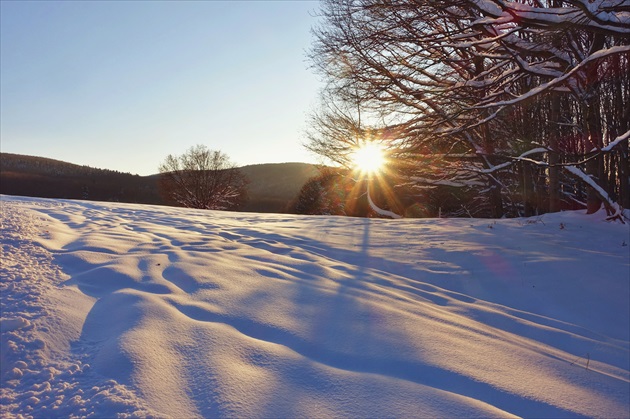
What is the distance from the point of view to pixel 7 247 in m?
3.90

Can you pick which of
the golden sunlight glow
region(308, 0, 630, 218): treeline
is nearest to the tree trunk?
region(308, 0, 630, 218): treeline

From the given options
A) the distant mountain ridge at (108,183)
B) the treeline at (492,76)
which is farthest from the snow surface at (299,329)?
the distant mountain ridge at (108,183)

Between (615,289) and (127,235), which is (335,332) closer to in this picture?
(615,289)

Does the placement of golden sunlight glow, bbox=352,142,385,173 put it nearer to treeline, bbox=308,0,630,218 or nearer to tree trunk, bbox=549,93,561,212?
treeline, bbox=308,0,630,218

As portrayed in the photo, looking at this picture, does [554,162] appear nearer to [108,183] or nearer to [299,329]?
[299,329]

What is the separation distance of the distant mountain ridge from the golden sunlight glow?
19.1 meters

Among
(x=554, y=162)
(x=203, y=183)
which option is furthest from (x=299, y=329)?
(x=203, y=183)

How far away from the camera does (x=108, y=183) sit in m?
58.8

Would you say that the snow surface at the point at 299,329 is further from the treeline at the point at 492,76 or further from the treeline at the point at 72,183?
the treeline at the point at 72,183

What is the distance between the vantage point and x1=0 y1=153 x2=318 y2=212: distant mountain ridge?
47062 mm

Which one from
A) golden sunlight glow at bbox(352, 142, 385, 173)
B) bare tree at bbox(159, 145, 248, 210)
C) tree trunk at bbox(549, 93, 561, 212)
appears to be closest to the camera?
golden sunlight glow at bbox(352, 142, 385, 173)

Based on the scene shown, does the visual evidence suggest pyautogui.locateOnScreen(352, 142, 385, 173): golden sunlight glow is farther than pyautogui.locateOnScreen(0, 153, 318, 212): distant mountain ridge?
No

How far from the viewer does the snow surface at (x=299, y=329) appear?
191 cm

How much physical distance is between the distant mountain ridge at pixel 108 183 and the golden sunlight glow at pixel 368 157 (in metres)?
19.1
